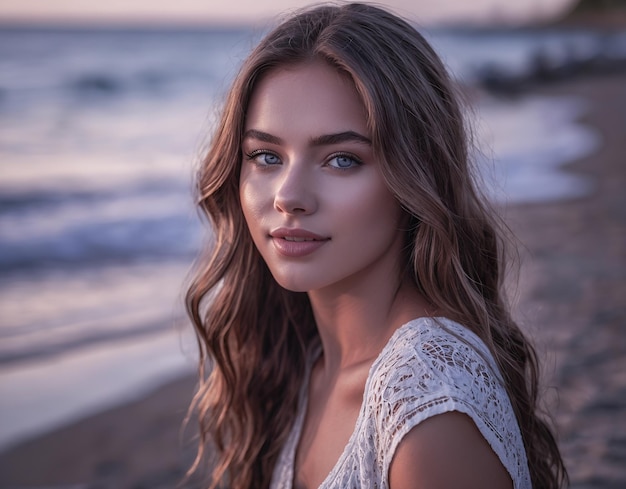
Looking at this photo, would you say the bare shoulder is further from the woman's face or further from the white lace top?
the woman's face

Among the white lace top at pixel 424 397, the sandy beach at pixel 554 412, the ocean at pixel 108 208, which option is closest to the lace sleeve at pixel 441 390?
the white lace top at pixel 424 397

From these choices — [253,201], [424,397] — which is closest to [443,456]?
[424,397]

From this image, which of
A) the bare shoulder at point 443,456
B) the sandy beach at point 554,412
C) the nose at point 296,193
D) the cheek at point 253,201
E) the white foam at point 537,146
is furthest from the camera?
the white foam at point 537,146

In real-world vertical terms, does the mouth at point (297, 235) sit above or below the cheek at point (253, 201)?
below

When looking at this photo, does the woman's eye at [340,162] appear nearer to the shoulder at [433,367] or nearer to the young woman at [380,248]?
the young woman at [380,248]

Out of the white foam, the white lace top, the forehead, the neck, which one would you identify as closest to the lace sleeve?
the white lace top

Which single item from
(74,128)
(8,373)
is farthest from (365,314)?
(74,128)

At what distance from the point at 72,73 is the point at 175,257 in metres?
20.9

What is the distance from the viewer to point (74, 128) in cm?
1702

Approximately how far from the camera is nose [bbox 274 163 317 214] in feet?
6.28

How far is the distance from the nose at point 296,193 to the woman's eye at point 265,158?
12 cm

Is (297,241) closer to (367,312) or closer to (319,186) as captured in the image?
(319,186)

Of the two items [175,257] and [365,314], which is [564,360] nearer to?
[365,314]

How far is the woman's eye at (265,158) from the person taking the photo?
2.06m
